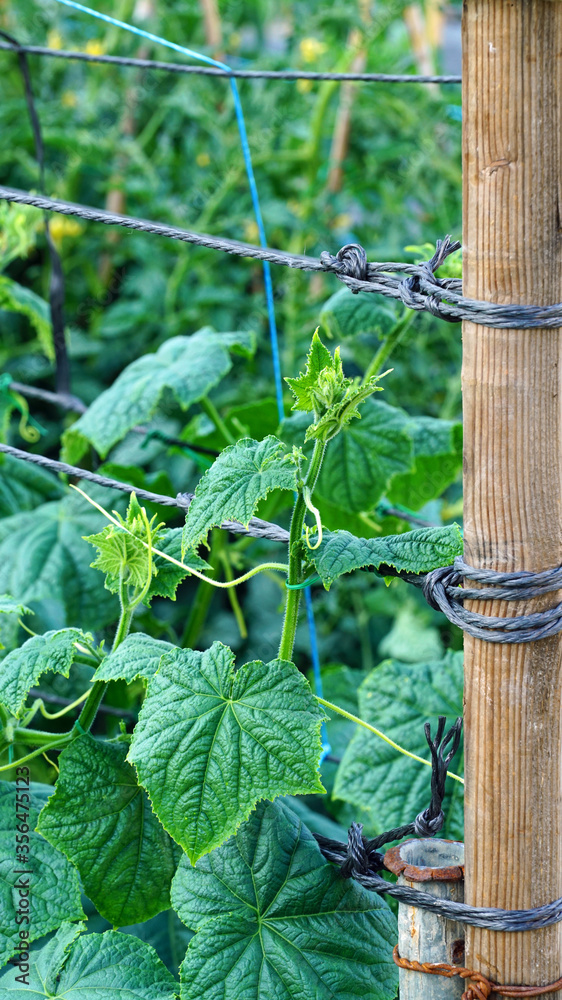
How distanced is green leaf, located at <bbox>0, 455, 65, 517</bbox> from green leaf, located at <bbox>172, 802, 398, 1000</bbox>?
106 centimetres

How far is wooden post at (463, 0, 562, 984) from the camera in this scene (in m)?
0.70

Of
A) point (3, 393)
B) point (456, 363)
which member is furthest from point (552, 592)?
point (456, 363)

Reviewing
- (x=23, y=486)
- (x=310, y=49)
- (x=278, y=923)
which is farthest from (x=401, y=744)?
(x=310, y=49)

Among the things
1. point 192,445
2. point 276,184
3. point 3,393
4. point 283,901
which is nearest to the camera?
point 283,901

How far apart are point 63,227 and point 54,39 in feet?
2.95

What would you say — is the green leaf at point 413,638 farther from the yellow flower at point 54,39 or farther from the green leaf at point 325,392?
the yellow flower at point 54,39

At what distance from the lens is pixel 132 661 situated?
3.02 feet

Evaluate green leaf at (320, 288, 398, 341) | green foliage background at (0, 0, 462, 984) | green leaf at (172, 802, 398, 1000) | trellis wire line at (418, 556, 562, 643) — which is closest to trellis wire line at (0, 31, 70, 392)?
green foliage background at (0, 0, 462, 984)

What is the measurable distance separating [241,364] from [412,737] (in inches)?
70.4

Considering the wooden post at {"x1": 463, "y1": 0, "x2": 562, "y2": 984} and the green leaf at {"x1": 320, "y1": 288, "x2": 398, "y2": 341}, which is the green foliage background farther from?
the wooden post at {"x1": 463, "y1": 0, "x2": 562, "y2": 984}

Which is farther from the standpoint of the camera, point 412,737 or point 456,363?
point 456,363

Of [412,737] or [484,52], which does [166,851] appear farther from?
[484,52]

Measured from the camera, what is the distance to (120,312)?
2.78 metres

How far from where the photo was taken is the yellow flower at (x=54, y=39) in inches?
130
